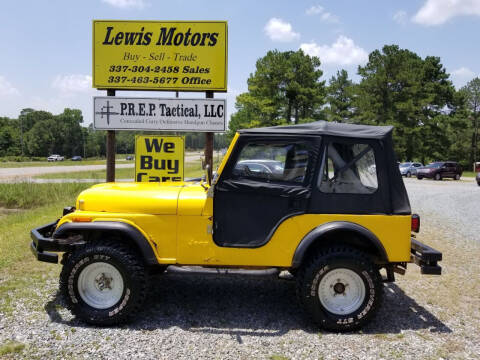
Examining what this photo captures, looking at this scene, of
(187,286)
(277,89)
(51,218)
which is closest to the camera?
(187,286)

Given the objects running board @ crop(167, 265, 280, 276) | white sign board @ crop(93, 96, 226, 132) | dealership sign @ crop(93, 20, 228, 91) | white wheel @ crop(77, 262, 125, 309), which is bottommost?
white wheel @ crop(77, 262, 125, 309)

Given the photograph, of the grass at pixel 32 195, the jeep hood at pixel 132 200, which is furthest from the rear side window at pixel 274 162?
the grass at pixel 32 195

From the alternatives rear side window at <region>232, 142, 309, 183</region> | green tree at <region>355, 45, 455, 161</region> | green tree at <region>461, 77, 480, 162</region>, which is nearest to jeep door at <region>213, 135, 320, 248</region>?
rear side window at <region>232, 142, 309, 183</region>

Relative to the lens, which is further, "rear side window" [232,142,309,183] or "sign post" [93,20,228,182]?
"sign post" [93,20,228,182]

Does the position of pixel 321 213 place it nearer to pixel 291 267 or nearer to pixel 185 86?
pixel 291 267

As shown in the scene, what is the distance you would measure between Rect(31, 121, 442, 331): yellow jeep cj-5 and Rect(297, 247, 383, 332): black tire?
0.03 ft

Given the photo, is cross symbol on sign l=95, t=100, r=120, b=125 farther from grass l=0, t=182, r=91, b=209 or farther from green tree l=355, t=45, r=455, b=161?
green tree l=355, t=45, r=455, b=161

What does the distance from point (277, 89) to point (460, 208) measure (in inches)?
1033

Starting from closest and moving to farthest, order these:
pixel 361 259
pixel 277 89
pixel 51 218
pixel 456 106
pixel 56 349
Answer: pixel 56 349 < pixel 361 259 < pixel 51 218 < pixel 277 89 < pixel 456 106

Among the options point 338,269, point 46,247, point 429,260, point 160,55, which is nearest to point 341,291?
point 338,269

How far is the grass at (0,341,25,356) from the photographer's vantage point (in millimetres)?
3056

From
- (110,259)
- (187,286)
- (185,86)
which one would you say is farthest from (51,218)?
(110,259)

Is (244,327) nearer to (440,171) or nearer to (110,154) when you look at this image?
(110,154)

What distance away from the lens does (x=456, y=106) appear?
49.9 m
